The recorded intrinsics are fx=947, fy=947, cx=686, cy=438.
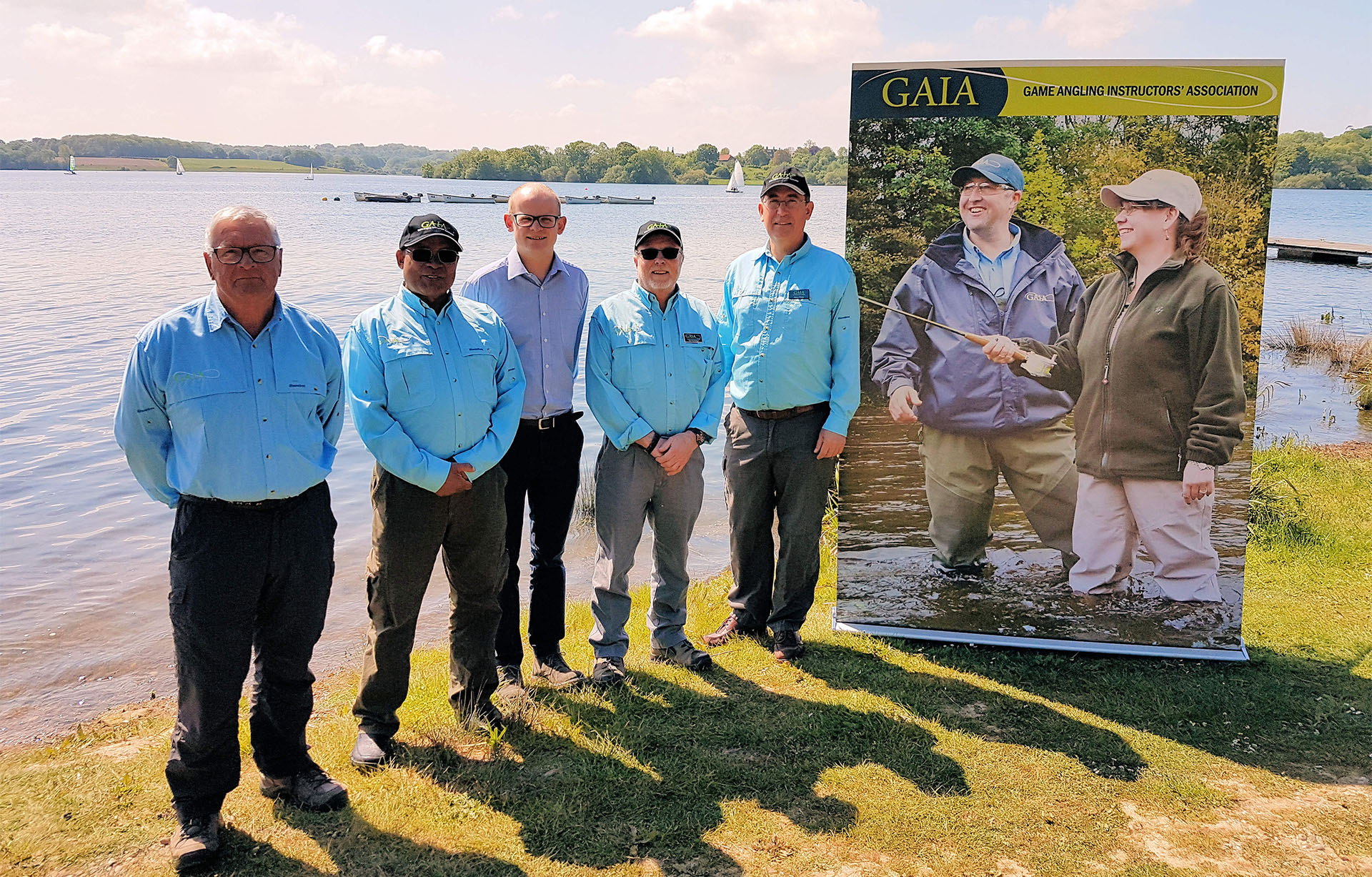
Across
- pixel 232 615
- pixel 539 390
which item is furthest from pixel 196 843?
pixel 539 390

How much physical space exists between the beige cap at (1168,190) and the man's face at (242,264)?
4067mm

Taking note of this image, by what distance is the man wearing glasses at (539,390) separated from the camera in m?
4.52

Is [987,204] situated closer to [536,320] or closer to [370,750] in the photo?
[536,320]

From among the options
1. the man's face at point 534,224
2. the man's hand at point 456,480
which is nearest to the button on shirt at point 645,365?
the man's face at point 534,224

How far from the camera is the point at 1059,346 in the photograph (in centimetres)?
502

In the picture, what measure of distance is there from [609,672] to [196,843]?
201cm

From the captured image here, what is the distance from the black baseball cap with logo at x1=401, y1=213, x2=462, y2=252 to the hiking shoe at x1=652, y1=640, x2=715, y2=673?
2.41 meters

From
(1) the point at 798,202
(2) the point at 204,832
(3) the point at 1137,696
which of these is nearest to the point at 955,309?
(1) the point at 798,202

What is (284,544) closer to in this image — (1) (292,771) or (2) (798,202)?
(1) (292,771)

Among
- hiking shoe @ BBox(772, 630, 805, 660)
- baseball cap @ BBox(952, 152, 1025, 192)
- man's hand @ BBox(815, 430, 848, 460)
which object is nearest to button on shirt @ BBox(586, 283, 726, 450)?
man's hand @ BBox(815, 430, 848, 460)

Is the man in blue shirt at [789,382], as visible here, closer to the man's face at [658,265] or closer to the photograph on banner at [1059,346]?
the photograph on banner at [1059,346]

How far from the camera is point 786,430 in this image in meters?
5.01

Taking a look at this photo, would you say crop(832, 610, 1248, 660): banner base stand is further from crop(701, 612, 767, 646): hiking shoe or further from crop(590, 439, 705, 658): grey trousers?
crop(590, 439, 705, 658): grey trousers

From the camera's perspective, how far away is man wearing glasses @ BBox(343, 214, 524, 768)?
3.79 metres
